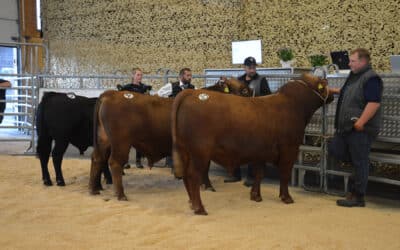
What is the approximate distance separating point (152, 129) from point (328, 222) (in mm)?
2014

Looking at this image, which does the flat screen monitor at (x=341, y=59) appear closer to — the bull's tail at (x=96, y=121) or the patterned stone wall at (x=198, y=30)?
the patterned stone wall at (x=198, y=30)

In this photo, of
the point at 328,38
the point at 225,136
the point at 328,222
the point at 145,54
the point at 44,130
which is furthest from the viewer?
the point at 145,54

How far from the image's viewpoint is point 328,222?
13.0ft

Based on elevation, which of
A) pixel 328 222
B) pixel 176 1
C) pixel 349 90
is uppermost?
pixel 176 1

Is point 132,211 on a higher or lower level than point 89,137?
lower

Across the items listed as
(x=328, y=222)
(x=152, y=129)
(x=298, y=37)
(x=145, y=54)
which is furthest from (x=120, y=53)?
(x=328, y=222)

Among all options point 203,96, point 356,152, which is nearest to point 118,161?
point 203,96

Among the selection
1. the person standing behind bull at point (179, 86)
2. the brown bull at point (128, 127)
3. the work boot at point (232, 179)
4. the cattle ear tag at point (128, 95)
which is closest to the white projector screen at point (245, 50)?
the person standing behind bull at point (179, 86)

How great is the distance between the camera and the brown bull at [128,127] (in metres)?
4.78

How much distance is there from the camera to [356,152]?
4395 millimetres

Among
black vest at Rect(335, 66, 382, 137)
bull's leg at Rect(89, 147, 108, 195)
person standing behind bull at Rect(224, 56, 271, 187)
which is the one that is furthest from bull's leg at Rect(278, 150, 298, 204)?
bull's leg at Rect(89, 147, 108, 195)

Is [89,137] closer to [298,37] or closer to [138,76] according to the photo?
[138,76]

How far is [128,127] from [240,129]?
3.96ft

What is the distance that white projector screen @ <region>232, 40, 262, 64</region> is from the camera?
8398 millimetres
